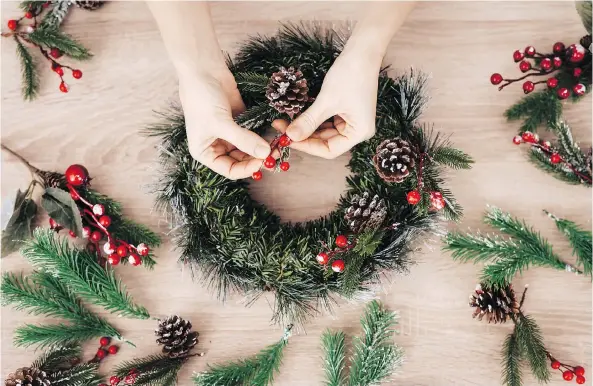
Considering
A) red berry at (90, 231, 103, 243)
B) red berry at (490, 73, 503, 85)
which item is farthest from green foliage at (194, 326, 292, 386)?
red berry at (490, 73, 503, 85)

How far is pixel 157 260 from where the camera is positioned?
4.19ft

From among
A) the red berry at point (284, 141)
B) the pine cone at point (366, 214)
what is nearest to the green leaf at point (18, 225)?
the red berry at point (284, 141)

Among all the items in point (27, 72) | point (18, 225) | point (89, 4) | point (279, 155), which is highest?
point (89, 4)

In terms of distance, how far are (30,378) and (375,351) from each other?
79cm

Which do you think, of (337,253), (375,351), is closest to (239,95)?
(337,253)

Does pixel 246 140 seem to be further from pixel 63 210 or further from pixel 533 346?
pixel 533 346

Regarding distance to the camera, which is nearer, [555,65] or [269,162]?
[269,162]

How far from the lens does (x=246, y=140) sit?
1.06 meters

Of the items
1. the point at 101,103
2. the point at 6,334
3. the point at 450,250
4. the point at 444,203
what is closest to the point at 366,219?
the point at 444,203

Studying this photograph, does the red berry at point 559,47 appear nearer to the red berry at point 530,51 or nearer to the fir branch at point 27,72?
the red berry at point 530,51

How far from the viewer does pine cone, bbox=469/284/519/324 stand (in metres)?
1.19

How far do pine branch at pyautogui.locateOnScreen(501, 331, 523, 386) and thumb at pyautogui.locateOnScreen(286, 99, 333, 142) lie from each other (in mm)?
692

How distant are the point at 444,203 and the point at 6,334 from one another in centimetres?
111

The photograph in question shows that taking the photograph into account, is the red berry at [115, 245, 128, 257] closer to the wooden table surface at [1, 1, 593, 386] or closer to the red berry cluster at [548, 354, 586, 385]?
the wooden table surface at [1, 1, 593, 386]
